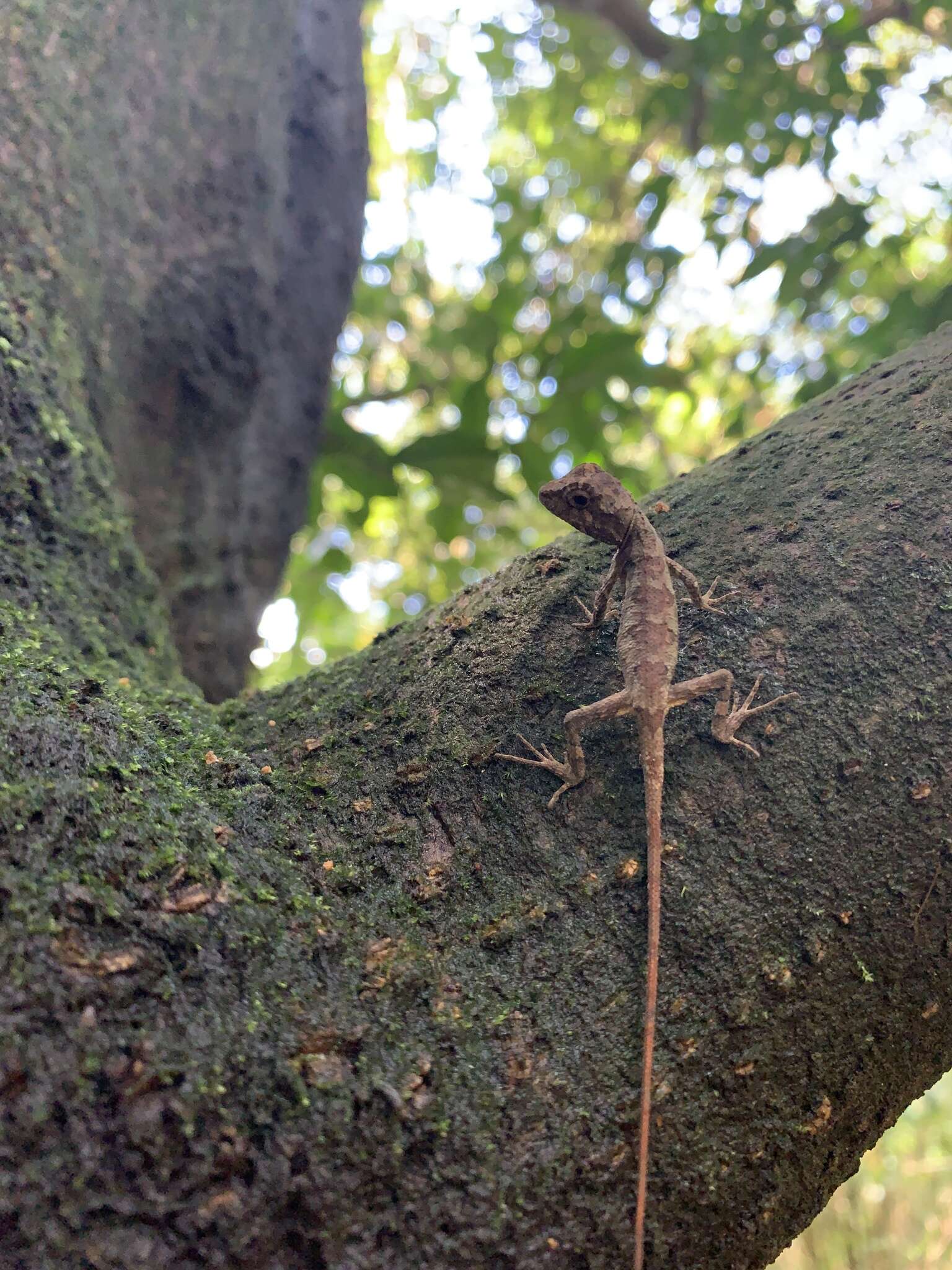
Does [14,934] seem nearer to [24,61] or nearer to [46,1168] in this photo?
[46,1168]

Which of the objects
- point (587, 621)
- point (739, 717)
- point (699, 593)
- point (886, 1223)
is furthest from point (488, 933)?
point (886, 1223)

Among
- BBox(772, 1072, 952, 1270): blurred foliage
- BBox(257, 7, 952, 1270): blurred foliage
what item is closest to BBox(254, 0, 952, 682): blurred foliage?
BBox(257, 7, 952, 1270): blurred foliage

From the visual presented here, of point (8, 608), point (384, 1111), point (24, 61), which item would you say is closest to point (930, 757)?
point (384, 1111)

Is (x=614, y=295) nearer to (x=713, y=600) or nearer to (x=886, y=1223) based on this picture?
(x=713, y=600)

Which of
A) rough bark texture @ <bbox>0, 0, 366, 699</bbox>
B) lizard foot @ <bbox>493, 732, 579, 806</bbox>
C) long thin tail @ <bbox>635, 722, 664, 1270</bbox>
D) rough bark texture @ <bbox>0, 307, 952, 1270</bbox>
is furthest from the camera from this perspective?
rough bark texture @ <bbox>0, 0, 366, 699</bbox>

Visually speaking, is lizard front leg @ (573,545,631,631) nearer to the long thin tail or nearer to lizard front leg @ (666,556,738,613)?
lizard front leg @ (666,556,738,613)

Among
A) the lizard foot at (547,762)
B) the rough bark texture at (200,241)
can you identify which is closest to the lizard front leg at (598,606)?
the lizard foot at (547,762)

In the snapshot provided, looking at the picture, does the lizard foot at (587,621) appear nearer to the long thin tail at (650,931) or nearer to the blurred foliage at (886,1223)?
the long thin tail at (650,931)

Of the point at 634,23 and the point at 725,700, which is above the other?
the point at 634,23
